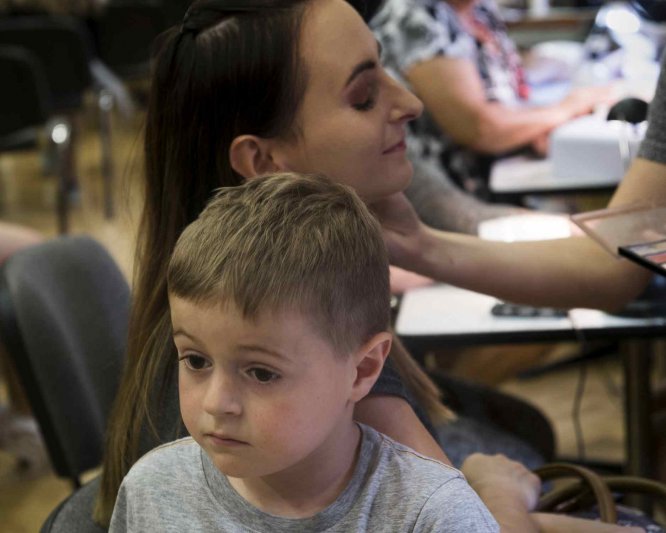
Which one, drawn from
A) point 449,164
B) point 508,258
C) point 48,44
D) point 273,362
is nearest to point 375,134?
point 508,258

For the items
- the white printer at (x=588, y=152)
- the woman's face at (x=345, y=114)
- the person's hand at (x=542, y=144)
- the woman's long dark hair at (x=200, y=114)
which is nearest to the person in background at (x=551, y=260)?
the woman's face at (x=345, y=114)

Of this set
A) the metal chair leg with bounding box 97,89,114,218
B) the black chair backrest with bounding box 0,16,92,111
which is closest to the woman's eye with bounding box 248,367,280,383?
the black chair backrest with bounding box 0,16,92,111

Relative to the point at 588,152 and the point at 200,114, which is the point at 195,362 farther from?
the point at 588,152

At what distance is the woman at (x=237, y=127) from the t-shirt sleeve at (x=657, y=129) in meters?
0.35

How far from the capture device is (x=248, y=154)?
1227 millimetres

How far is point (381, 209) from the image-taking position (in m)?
1.35

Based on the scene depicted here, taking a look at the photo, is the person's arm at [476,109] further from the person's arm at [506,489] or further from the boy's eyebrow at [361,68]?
the person's arm at [506,489]

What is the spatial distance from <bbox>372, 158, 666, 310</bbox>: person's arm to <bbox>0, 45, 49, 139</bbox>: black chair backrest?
3025 millimetres

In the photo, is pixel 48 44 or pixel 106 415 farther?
pixel 48 44

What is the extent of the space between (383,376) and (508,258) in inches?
18.0

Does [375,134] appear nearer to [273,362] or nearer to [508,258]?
[508,258]

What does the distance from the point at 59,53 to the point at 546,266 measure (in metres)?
3.71

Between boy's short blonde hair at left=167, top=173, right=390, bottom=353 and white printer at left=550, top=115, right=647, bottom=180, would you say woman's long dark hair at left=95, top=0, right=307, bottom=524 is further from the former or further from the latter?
white printer at left=550, top=115, right=647, bottom=180

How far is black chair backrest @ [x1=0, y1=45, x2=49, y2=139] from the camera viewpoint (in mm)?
4145
